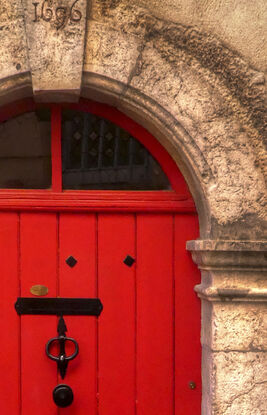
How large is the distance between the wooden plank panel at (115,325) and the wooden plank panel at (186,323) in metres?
0.22

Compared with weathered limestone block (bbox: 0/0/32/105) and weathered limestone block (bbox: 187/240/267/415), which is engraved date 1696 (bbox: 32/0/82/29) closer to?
weathered limestone block (bbox: 0/0/32/105)

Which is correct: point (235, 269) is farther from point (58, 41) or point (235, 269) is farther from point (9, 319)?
point (58, 41)

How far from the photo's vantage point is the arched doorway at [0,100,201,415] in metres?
2.40

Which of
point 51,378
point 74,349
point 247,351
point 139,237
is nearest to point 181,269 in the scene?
point 139,237

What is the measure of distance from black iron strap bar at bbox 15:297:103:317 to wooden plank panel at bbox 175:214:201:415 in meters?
0.40

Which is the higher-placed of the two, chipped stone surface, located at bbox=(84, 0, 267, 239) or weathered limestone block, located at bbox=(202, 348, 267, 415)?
chipped stone surface, located at bbox=(84, 0, 267, 239)

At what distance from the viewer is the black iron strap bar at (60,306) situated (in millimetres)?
2400

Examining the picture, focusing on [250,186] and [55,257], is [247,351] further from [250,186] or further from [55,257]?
[55,257]

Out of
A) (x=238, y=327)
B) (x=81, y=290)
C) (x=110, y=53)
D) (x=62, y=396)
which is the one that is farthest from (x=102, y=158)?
(x=62, y=396)

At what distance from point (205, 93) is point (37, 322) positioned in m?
1.34

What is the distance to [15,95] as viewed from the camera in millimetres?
2260

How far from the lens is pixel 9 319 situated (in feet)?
7.86

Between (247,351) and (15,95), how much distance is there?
5.08 ft

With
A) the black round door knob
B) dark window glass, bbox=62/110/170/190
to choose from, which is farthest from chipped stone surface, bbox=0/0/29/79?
the black round door knob
